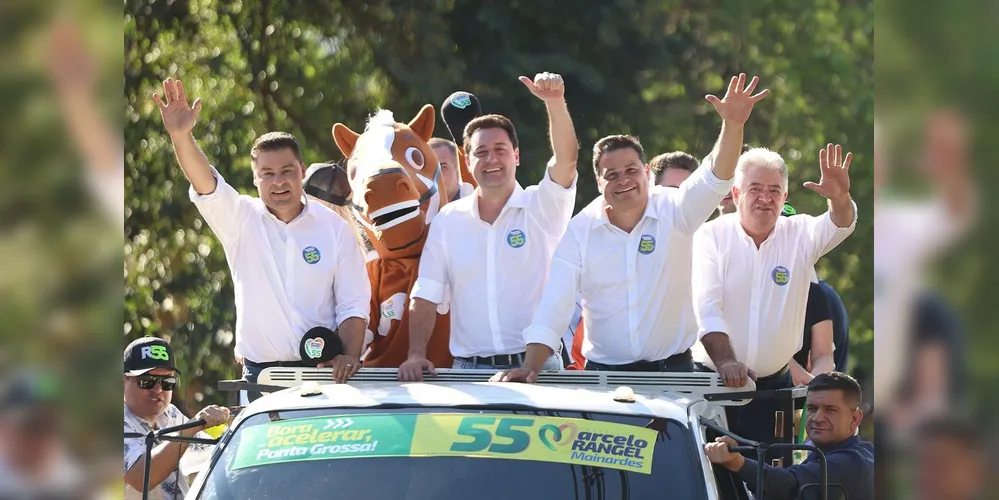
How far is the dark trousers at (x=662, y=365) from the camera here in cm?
500

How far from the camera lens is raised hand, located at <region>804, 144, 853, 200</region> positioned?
5.02 m

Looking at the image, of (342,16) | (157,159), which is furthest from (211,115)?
(342,16)

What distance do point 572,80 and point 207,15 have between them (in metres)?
4.02

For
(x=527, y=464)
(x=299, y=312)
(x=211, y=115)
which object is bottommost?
(x=527, y=464)

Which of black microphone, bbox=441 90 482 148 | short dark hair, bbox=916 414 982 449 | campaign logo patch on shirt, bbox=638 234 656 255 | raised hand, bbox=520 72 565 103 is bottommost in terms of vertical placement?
short dark hair, bbox=916 414 982 449

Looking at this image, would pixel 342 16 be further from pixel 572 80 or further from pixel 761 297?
pixel 761 297

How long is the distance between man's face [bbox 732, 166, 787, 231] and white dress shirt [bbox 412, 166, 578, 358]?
0.73 metres

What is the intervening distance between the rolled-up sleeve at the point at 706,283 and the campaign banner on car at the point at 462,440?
152 centimetres

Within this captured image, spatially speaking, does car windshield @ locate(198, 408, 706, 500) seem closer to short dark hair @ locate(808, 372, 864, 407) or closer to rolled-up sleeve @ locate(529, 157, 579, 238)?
short dark hair @ locate(808, 372, 864, 407)

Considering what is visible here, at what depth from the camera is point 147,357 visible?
571 centimetres

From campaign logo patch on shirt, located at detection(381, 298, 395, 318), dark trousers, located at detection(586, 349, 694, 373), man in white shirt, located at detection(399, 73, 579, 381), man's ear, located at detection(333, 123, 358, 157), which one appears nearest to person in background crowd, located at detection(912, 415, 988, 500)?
dark trousers, located at detection(586, 349, 694, 373)

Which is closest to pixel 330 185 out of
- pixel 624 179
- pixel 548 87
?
pixel 548 87

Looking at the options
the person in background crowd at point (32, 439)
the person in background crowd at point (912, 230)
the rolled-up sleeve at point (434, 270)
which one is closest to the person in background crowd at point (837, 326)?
the rolled-up sleeve at point (434, 270)

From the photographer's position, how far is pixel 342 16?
14.3 metres
